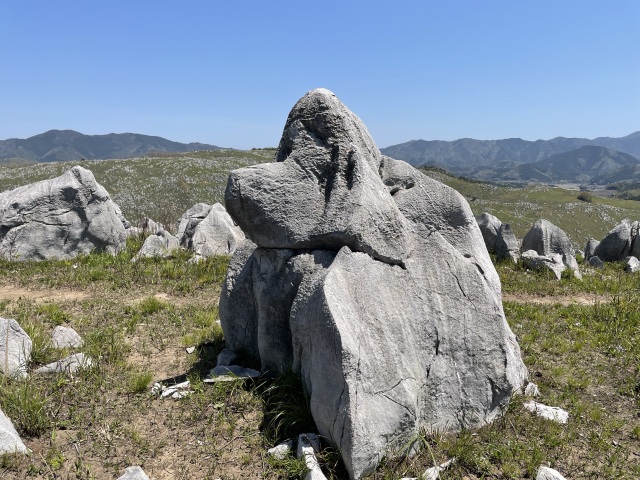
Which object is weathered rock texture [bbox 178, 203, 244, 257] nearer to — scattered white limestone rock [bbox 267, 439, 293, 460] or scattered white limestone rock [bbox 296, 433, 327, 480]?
scattered white limestone rock [bbox 267, 439, 293, 460]

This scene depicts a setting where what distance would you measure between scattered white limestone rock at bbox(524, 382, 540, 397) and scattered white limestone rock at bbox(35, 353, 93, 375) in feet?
24.9

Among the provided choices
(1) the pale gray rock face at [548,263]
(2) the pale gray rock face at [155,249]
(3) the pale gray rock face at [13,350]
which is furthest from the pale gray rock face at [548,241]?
(3) the pale gray rock face at [13,350]

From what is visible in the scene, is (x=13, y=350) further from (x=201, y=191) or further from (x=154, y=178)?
(x=154, y=178)

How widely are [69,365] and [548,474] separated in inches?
300

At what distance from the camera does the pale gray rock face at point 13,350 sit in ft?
25.6

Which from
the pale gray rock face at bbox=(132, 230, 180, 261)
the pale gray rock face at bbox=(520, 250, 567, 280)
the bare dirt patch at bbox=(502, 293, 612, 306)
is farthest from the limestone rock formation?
the pale gray rock face at bbox=(132, 230, 180, 261)

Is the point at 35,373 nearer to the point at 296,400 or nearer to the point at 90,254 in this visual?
the point at 296,400

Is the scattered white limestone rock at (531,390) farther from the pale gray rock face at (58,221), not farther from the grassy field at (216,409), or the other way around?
the pale gray rock face at (58,221)

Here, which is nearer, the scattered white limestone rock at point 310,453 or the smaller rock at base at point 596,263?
the scattered white limestone rock at point 310,453

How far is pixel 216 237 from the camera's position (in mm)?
19734

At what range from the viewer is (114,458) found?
6.13 metres

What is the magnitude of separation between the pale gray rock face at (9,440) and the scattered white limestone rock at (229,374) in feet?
8.79

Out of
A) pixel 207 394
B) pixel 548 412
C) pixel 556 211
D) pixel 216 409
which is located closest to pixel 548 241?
pixel 548 412

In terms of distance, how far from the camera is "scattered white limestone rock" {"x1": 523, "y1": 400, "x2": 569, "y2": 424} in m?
7.11
